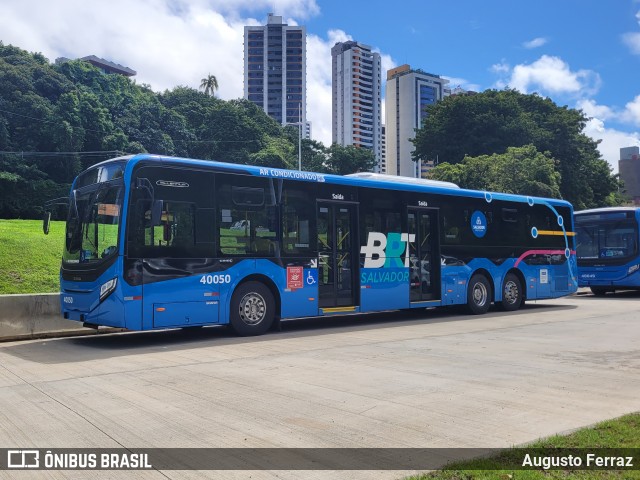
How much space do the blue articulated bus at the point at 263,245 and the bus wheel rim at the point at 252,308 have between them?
0.9 inches

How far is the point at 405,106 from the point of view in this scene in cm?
14962

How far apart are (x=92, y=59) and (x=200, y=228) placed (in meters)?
135

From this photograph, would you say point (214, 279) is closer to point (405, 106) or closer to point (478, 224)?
point (478, 224)

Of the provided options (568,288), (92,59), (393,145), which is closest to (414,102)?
(393,145)

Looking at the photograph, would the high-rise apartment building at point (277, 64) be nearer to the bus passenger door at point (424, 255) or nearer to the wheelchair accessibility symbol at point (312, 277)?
the bus passenger door at point (424, 255)

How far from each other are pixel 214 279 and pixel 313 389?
4892mm

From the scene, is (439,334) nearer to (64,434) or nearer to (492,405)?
(492,405)

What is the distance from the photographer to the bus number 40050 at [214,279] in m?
11.3

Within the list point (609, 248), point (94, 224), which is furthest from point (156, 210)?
point (609, 248)

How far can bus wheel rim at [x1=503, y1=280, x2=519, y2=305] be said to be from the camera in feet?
58.0

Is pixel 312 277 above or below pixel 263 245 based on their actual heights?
below

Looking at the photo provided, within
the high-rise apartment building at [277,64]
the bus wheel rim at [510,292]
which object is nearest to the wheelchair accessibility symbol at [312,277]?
the bus wheel rim at [510,292]

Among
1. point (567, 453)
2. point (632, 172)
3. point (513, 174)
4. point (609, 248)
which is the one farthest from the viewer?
point (632, 172)

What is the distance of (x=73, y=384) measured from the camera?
7.59m
